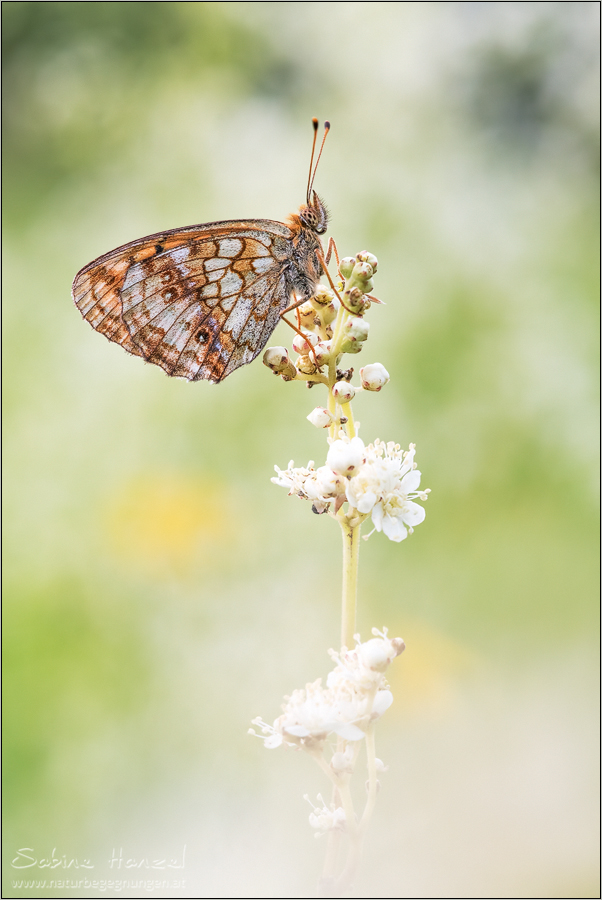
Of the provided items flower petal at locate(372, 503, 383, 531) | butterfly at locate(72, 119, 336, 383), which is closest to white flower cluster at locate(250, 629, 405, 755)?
flower petal at locate(372, 503, 383, 531)

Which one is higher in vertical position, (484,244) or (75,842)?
(484,244)

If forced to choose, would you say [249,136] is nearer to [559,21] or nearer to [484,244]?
[484,244]

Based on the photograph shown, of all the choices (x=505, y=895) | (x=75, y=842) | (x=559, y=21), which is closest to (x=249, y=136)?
(x=559, y=21)

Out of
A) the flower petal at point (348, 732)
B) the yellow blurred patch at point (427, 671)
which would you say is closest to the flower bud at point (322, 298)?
the flower petal at point (348, 732)

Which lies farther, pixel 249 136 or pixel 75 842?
pixel 249 136

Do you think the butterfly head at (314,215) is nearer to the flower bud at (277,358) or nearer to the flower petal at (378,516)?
the flower bud at (277,358)

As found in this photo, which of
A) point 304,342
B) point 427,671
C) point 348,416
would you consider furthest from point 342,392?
point 427,671

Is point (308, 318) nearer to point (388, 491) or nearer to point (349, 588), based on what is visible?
point (388, 491)
